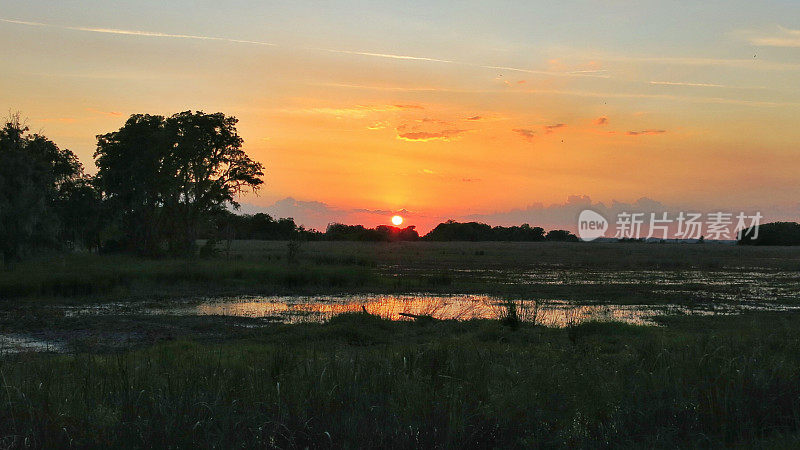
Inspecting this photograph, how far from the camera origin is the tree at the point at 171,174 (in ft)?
144

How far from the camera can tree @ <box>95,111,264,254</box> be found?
4403 cm

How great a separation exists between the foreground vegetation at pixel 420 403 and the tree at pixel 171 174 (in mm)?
36125

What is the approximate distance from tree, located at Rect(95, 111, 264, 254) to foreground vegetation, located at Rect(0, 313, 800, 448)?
36.1 metres

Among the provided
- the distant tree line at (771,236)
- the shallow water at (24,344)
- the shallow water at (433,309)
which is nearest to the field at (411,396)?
the shallow water at (24,344)

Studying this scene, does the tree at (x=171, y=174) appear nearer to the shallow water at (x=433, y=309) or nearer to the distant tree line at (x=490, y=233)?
the shallow water at (x=433, y=309)

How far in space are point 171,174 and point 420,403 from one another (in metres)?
40.9

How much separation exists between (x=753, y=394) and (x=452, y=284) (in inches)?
1006

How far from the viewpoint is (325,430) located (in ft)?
21.3

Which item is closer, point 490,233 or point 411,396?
point 411,396

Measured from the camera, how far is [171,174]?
43.9 m

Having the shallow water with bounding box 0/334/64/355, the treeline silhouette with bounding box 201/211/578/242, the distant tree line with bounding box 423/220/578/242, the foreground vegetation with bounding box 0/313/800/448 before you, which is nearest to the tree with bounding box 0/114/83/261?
the shallow water with bounding box 0/334/64/355

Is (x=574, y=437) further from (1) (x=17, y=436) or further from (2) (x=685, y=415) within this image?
(1) (x=17, y=436)

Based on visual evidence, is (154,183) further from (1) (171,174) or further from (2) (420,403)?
(2) (420,403)

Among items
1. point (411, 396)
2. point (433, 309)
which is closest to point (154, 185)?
point (433, 309)
